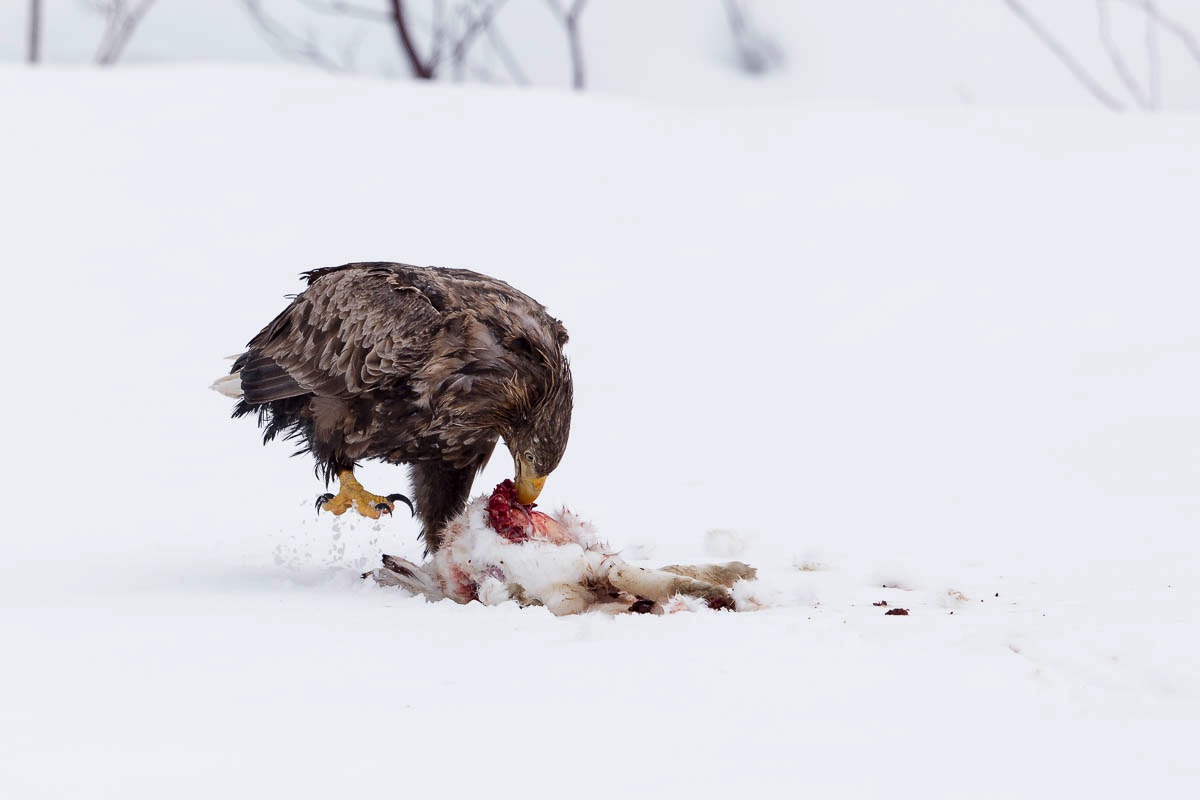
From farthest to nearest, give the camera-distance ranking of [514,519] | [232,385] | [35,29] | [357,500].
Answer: [35,29] < [232,385] < [357,500] < [514,519]

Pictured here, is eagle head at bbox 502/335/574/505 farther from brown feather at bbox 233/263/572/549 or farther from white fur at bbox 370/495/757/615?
white fur at bbox 370/495/757/615

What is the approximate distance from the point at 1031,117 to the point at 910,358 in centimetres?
511

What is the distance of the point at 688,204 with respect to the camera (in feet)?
37.4

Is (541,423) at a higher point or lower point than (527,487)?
higher

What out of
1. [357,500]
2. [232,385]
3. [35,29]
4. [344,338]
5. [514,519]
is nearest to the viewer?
[514,519]

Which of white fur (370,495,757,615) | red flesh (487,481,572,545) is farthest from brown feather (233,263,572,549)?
white fur (370,495,757,615)

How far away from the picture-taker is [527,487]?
4.53 metres

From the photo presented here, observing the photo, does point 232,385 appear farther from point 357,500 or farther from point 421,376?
point 421,376

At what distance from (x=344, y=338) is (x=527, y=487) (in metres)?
0.86

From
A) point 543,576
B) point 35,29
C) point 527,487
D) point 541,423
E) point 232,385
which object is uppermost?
point 35,29

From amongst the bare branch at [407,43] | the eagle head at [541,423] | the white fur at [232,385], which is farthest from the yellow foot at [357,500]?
the bare branch at [407,43]

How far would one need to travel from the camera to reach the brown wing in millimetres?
4598

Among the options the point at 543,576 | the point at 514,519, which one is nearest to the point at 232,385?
the point at 514,519

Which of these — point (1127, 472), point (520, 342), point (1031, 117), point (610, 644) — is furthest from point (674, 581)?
point (1031, 117)
